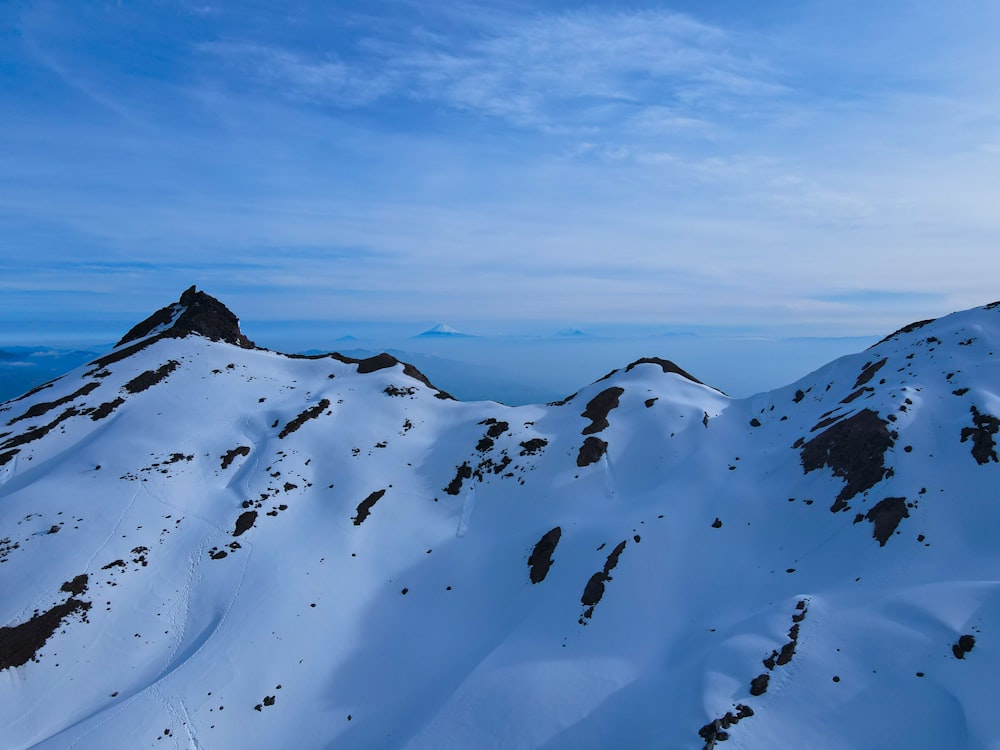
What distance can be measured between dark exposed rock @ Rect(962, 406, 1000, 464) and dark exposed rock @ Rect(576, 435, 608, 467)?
3244 cm

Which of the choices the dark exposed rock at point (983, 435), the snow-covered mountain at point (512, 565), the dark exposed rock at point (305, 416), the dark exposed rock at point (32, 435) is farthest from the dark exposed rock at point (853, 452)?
the dark exposed rock at point (32, 435)

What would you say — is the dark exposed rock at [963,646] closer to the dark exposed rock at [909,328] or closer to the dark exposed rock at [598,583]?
the dark exposed rock at [598,583]

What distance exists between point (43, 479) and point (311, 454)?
2530 cm

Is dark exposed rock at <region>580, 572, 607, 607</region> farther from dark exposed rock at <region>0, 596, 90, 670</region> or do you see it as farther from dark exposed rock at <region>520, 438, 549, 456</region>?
dark exposed rock at <region>0, 596, 90, 670</region>

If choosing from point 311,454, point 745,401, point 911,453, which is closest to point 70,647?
point 311,454

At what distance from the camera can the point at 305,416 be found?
66188 mm

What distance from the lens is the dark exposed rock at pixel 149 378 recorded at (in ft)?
220

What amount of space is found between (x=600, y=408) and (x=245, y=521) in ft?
146

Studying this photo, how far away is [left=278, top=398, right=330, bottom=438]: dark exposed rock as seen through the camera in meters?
63.3

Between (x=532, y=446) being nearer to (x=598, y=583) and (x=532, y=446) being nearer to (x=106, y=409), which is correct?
(x=598, y=583)

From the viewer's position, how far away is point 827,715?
2519 centimetres

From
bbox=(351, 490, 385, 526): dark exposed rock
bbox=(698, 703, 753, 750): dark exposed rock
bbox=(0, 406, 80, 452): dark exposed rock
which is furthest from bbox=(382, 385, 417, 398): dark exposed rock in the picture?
bbox=(698, 703, 753, 750): dark exposed rock

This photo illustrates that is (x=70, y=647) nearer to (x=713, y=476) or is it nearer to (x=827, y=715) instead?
(x=827, y=715)

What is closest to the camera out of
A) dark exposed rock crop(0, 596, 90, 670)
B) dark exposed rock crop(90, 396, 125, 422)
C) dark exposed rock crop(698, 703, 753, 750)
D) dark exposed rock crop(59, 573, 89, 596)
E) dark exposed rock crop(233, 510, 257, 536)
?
dark exposed rock crop(698, 703, 753, 750)
